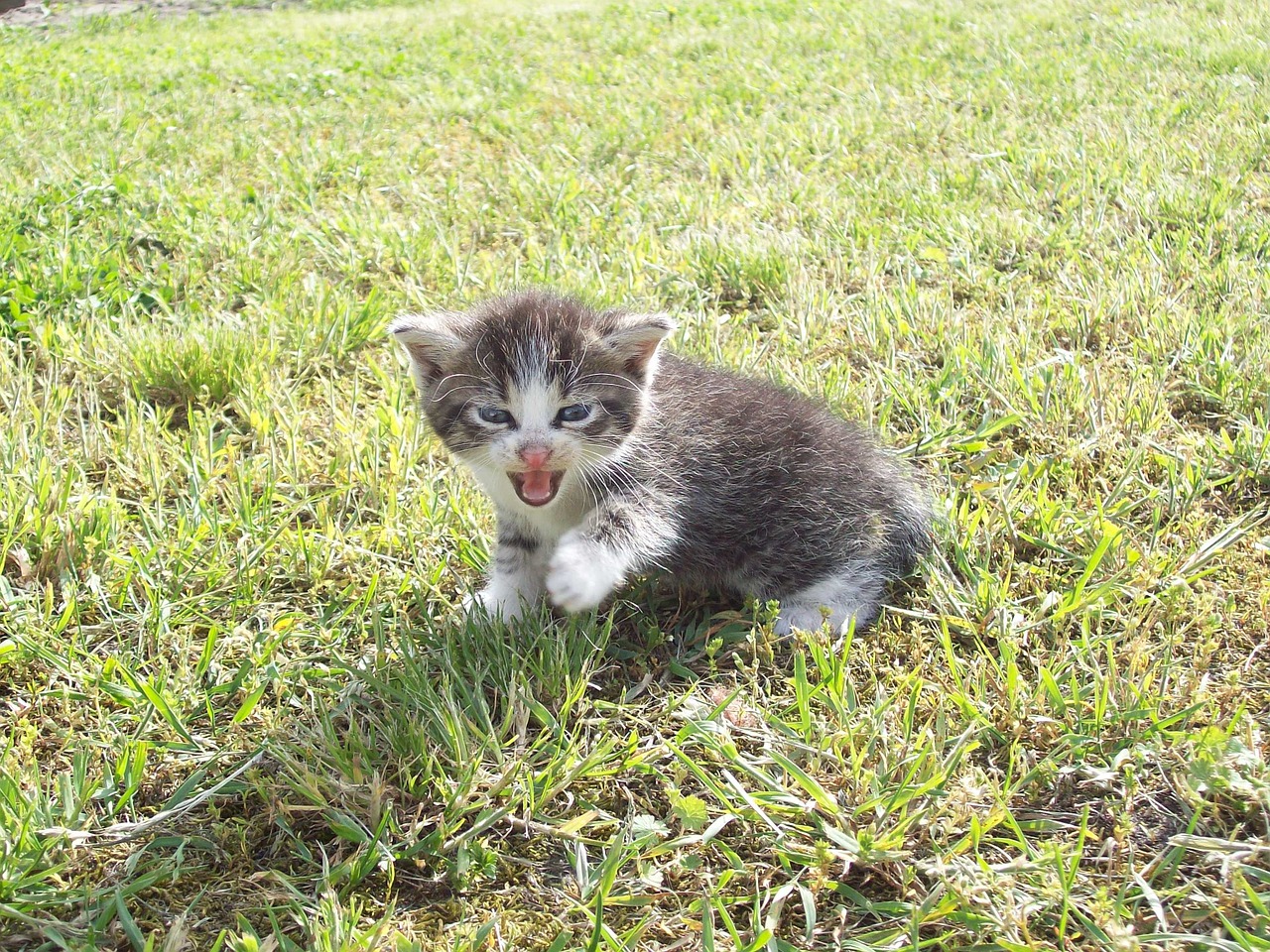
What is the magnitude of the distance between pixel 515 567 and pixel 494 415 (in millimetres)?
507

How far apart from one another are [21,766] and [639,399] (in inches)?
69.6

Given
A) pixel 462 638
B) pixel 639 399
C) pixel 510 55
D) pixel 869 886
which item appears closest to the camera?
pixel 869 886

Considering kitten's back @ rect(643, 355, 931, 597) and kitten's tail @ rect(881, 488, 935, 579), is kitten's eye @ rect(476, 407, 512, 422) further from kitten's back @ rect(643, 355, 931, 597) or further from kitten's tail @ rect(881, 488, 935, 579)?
kitten's tail @ rect(881, 488, 935, 579)

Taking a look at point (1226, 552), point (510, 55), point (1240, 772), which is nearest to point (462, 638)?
point (1240, 772)

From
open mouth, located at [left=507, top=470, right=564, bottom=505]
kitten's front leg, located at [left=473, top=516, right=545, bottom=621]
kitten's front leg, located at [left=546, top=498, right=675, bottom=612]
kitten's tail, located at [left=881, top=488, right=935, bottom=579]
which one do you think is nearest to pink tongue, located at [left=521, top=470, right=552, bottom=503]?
open mouth, located at [left=507, top=470, right=564, bottom=505]

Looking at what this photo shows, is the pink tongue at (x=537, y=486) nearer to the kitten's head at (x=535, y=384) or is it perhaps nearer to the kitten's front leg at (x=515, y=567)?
the kitten's head at (x=535, y=384)

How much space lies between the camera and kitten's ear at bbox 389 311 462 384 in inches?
106

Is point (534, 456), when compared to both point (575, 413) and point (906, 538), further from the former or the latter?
point (906, 538)

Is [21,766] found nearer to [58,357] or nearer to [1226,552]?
[58,357]

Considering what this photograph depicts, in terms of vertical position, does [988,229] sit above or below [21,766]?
above

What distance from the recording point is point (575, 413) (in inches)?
106

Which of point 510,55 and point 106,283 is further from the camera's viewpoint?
point 510,55

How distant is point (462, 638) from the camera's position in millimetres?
2582

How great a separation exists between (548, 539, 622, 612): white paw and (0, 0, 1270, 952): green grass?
16cm
